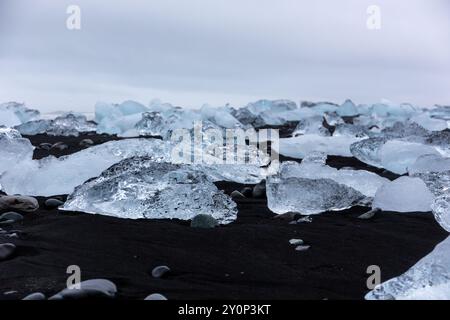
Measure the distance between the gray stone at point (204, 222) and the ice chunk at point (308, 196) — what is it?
1.73 ft

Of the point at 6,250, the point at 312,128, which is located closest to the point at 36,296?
the point at 6,250

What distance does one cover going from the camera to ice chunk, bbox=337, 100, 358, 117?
15680 mm

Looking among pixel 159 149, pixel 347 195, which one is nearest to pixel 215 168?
pixel 159 149

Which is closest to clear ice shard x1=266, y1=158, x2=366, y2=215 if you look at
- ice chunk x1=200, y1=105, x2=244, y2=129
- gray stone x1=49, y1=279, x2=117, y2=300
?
gray stone x1=49, y1=279, x2=117, y2=300

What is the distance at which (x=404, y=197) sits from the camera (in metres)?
3.38

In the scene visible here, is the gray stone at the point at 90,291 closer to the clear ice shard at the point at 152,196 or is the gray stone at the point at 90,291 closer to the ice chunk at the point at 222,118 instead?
the clear ice shard at the point at 152,196

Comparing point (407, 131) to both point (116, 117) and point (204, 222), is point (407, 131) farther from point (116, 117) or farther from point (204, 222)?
point (116, 117)

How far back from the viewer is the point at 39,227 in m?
2.84

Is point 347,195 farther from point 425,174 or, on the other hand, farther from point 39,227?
point 39,227

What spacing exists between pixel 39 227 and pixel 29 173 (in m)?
1.13

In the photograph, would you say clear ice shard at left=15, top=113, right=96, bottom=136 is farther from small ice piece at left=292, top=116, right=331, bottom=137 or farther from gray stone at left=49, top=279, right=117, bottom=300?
gray stone at left=49, top=279, right=117, bottom=300

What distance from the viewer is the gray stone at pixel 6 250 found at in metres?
2.38

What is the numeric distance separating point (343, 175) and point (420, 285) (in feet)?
6.61

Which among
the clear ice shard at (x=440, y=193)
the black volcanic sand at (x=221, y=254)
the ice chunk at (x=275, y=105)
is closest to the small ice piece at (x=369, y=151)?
the clear ice shard at (x=440, y=193)
